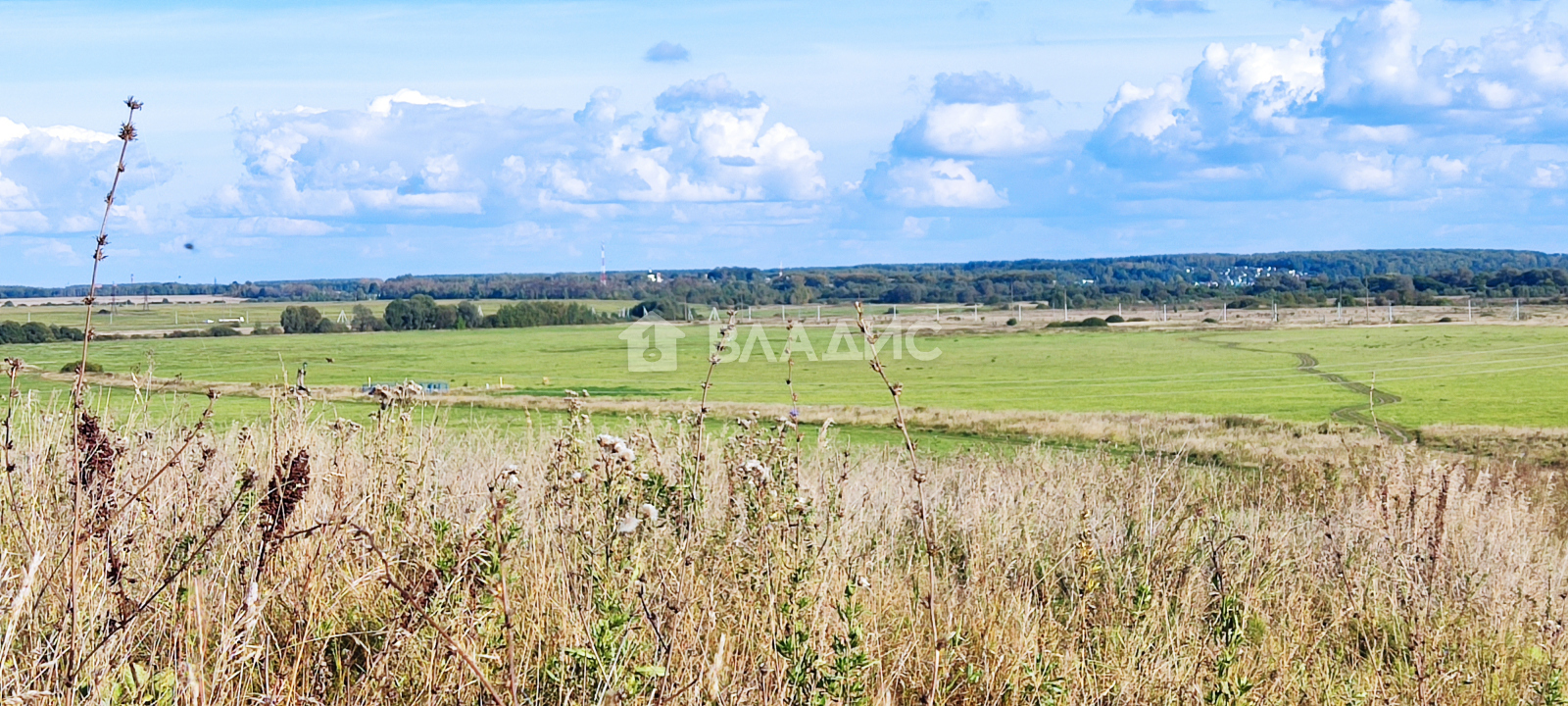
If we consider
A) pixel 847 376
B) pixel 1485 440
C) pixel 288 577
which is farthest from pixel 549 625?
pixel 847 376

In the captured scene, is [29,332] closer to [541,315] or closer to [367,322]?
[367,322]

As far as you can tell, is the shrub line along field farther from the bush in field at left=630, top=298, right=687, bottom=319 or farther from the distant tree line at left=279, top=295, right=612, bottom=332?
the bush in field at left=630, top=298, right=687, bottom=319

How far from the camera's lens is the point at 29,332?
50594 millimetres

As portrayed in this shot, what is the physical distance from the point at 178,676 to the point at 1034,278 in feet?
598

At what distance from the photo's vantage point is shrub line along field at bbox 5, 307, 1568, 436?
37469 millimetres

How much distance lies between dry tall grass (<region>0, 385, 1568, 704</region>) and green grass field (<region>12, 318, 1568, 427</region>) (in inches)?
910

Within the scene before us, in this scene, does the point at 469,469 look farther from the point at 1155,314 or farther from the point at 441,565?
the point at 1155,314

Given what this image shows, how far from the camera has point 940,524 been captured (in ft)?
25.8

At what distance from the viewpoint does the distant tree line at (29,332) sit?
160 feet

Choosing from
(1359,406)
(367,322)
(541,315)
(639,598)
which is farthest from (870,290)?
(639,598)
